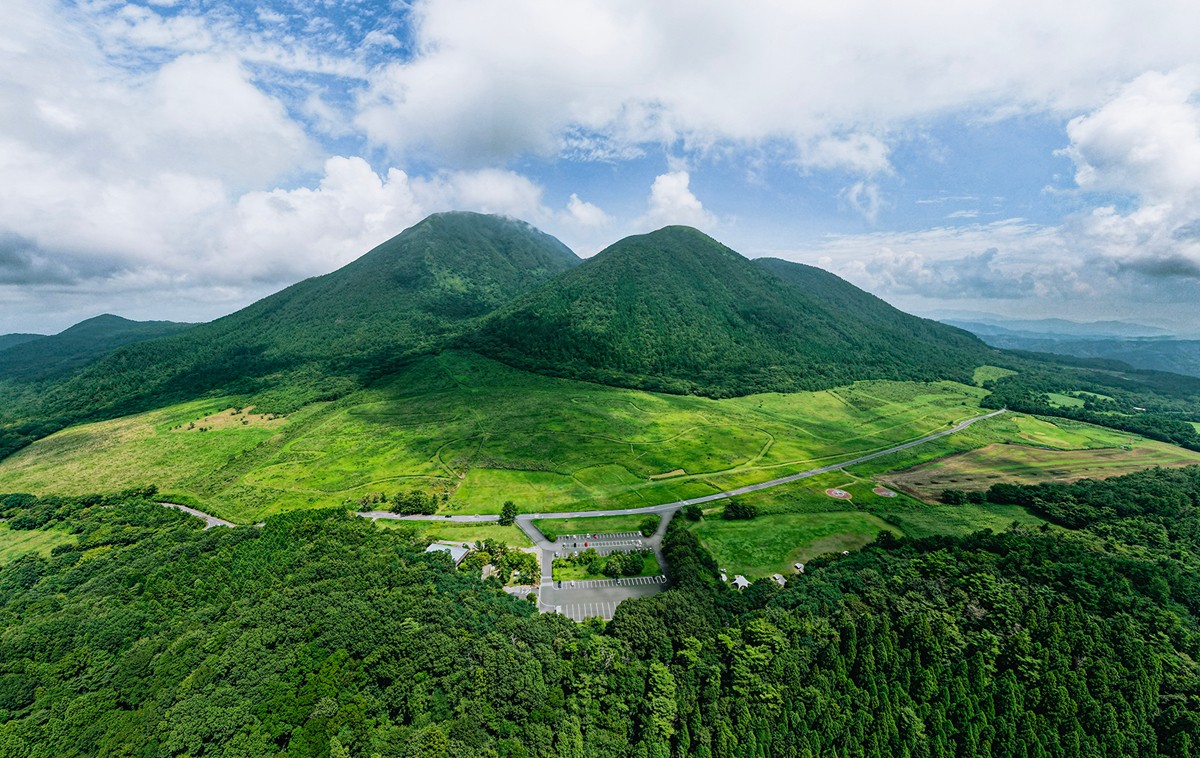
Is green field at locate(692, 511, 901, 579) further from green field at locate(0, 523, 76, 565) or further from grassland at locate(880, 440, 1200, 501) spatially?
green field at locate(0, 523, 76, 565)

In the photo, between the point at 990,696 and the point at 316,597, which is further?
the point at 316,597

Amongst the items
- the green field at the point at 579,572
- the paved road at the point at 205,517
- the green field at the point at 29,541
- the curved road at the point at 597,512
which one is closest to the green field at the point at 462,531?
the curved road at the point at 597,512

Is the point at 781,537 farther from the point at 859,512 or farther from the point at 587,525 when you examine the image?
the point at 587,525

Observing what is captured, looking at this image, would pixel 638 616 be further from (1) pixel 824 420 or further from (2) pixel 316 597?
(1) pixel 824 420

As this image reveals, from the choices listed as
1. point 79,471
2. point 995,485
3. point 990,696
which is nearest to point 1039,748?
point 990,696

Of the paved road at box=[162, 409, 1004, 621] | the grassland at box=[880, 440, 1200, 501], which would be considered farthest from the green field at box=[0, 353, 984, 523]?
the grassland at box=[880, 440, 1200, 501]

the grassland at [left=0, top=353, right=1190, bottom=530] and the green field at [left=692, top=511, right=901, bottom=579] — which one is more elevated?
the grassland at [left=0, top=353, right=1190, bottom=530]
